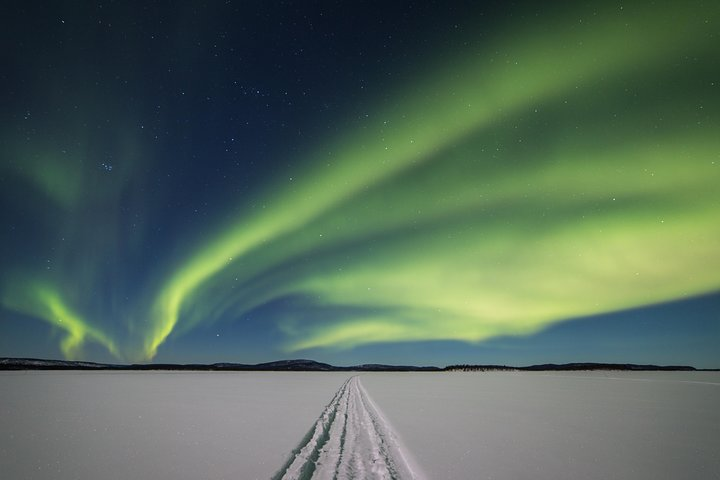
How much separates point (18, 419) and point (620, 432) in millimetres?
13633

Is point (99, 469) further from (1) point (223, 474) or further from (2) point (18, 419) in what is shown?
(2) point (18, 419)

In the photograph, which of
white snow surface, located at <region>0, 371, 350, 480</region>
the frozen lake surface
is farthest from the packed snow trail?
white snow surface, located at <region>0, 371, 350, 480</region>

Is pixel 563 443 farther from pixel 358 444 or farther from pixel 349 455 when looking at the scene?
pixel 349 455

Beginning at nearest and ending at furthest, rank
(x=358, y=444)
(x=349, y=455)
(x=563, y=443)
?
(x=349, y=455), (x=358, y=444), (x=563, y=443)

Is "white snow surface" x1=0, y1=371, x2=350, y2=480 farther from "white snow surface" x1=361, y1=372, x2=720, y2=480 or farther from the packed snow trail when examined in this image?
"white snow surface" x1=361, y1=372, x2=720, y2=480

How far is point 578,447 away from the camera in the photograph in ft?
21.7

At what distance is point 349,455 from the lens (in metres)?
5.66

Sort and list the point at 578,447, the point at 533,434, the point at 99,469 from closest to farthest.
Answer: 1. the point at 99,469
2. the point at 578,447
3. the point at 533,434

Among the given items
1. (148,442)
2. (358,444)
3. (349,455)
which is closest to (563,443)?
(358,444)

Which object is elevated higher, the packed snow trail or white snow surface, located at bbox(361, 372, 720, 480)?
the packed snow trail

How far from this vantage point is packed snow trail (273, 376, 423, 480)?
4730mm

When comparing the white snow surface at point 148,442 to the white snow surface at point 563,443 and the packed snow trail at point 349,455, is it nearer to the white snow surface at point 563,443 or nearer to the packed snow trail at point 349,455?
the packed snow trail at point 349,455

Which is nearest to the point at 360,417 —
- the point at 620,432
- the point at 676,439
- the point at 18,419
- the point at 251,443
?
the point at 251,443

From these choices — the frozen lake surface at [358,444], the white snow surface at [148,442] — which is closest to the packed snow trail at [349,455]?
the frozen lake surface at [358,444]
